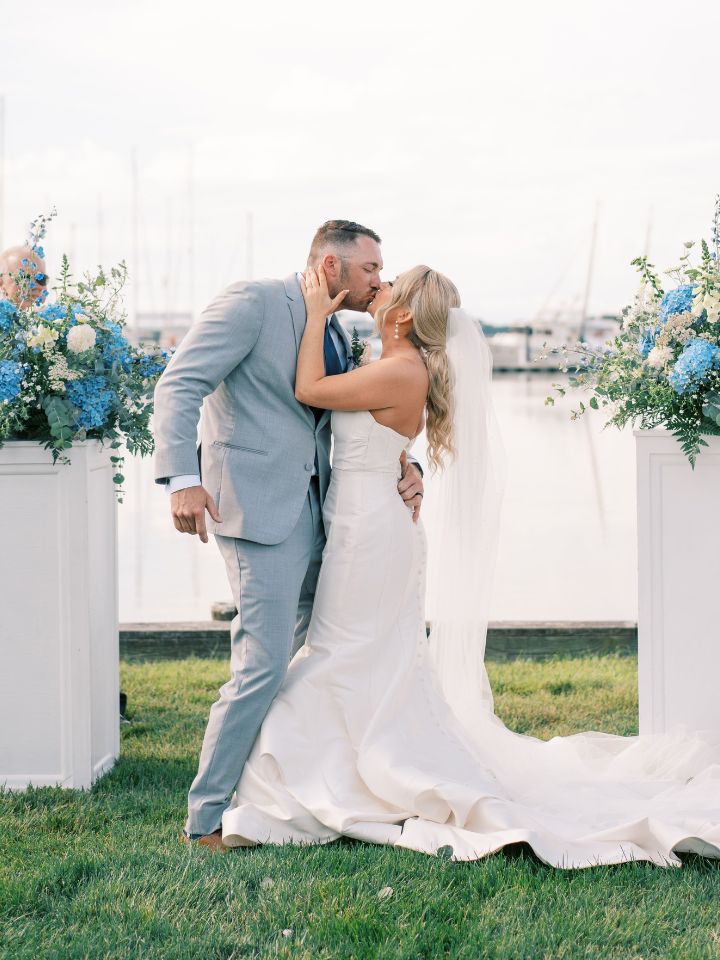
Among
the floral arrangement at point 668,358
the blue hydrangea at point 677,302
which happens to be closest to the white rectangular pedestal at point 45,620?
the floral arrangement at point 668,358

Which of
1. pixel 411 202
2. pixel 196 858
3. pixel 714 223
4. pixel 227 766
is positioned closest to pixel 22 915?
pixel 196 858

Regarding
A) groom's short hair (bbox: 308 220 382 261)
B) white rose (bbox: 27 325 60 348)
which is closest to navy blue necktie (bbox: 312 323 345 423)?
groom's short hair (bbox: 308 220 382 261)

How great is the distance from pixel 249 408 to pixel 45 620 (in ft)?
3.67

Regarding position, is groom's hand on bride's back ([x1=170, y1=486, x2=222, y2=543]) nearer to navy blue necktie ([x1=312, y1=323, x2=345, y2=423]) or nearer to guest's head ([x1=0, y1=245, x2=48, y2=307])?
navy blue necktie ([x1=312, y1=323, x2=345, y2=423])

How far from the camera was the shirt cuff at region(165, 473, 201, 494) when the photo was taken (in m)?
3.42

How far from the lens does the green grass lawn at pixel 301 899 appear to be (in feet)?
8.95

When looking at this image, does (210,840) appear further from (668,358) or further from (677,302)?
(677,302)

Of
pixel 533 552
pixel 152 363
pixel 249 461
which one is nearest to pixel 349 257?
pixel 249 461

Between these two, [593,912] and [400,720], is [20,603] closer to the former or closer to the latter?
[400,720]

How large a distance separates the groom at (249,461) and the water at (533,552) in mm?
3377

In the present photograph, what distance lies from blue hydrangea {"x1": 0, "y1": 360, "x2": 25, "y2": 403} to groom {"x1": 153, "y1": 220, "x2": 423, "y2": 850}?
572 mm

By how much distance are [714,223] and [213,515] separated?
83.1 inches

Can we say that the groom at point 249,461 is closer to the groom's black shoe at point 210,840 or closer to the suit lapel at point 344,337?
the groom's black shoe at point 210,840

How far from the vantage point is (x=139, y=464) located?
59.1 feet
